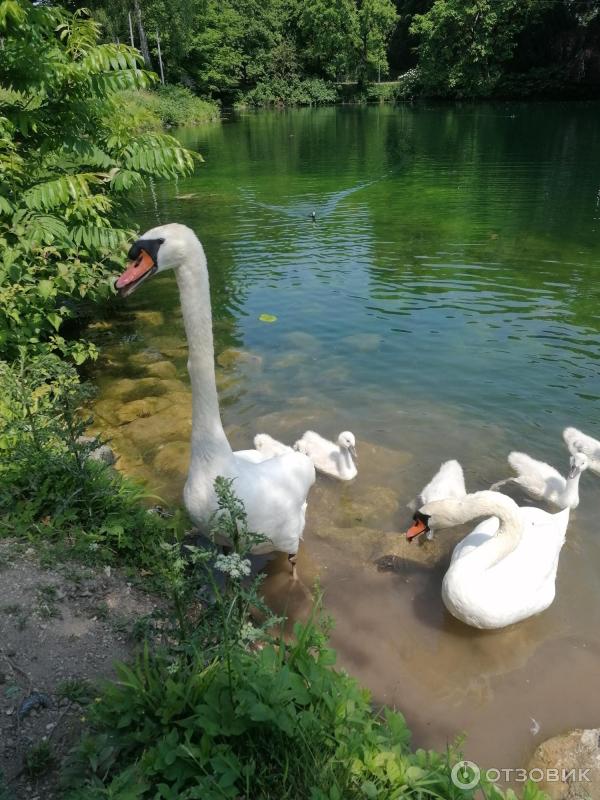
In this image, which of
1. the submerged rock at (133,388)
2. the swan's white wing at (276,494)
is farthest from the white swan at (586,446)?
the submerged rock at (133,388)

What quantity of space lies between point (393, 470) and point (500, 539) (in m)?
2.04

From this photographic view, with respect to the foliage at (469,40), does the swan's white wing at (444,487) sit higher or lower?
lower

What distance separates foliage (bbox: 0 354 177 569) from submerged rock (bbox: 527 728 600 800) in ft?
8.93

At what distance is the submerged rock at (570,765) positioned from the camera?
315 centimetres

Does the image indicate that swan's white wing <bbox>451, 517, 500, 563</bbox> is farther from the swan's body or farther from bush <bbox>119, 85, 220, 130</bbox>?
bush <bbox>119, 85, 220, 130</bbox>

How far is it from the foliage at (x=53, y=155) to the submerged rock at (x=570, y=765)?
213 inches

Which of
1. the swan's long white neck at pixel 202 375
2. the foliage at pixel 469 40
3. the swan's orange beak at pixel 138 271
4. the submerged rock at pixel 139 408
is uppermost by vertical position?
the foliage at pixel 469 40

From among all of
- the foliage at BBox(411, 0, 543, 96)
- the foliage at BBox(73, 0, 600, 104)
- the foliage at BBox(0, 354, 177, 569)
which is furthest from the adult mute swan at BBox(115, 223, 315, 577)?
the foliage at BBox(411, 0, 543, 96)

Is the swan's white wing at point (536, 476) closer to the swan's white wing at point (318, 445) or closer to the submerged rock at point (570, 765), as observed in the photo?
the swan's white wing at point (318, 445)

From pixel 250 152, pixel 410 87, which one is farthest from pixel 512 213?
pixel 410 87

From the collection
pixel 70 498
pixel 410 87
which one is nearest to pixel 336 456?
pixel 70 498

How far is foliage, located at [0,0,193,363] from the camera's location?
5.27m

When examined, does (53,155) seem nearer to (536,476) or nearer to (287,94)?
(536,476)

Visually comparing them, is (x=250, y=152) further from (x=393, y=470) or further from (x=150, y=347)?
(x=393, y=470)
